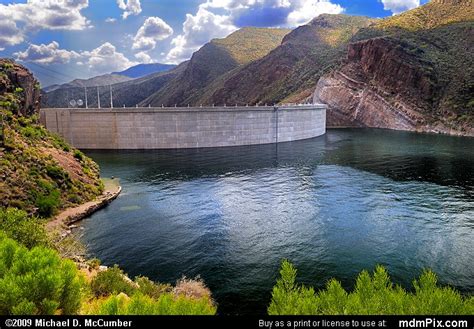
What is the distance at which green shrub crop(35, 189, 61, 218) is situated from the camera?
97.3 ft

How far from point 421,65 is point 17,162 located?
10209cm

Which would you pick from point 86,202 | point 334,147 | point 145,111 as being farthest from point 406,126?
point 86,202

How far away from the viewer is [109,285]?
16.5m

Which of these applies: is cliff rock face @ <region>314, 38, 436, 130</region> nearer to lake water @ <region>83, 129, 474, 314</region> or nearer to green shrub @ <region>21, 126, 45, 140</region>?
lake water @ <region>83, 129, 474, 314</region>

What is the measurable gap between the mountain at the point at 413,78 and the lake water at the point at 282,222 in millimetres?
42915

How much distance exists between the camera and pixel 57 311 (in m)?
11.0

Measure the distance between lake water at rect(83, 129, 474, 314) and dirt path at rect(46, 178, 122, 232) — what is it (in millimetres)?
957

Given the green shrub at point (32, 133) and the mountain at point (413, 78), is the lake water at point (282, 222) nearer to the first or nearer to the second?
the green shrub at point (32, 133)

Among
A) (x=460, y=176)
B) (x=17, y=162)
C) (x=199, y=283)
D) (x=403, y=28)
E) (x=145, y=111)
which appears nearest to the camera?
(x=199, y=283)

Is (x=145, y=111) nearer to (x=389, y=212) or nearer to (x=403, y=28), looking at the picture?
(x=389, y=212)

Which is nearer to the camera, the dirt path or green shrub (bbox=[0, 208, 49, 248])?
green shrub (bbox=[0, 208, 49, 248])

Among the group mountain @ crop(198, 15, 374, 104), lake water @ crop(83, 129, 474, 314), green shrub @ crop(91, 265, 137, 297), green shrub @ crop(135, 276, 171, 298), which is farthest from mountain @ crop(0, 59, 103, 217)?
mountain @ crop(198, 15, 374, 104)

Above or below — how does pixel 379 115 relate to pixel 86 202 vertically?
above
